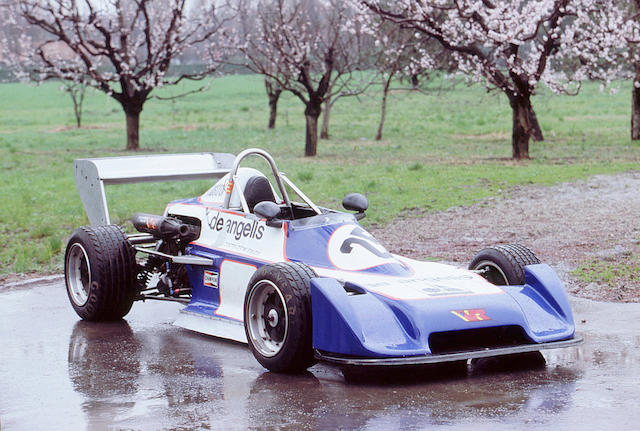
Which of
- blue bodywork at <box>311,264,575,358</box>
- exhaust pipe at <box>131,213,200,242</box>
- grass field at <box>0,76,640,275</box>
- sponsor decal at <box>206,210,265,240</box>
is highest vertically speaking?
sponsor decal at <box>206,210,265,240</box>

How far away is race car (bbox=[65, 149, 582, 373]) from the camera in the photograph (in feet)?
22.9

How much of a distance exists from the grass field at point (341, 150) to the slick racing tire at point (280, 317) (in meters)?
5.78

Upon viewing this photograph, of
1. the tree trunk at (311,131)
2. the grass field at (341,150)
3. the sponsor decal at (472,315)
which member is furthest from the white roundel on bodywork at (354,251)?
the tree trunk at (311,131)

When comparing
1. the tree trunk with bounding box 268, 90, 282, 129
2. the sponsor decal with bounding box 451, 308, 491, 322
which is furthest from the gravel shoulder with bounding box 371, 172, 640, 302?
the tree trunk with bounding box 268, 90, 282, 129

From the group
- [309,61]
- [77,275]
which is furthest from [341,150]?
[77,275]

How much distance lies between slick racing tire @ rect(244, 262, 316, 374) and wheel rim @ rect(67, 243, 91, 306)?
2.64 meters

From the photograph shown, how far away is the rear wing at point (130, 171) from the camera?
34.1 feet

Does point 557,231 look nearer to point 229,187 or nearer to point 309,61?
point 229,187

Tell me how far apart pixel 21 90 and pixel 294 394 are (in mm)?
78531

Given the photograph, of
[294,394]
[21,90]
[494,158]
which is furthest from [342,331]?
[21,90]

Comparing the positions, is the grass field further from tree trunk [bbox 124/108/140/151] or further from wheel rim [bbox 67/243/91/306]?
wheel rim [bbox 67/243/91/306]

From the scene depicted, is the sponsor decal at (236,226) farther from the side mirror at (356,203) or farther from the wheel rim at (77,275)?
the wheel rim at (77,275)

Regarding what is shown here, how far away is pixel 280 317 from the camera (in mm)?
7434

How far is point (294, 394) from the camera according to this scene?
679cm
